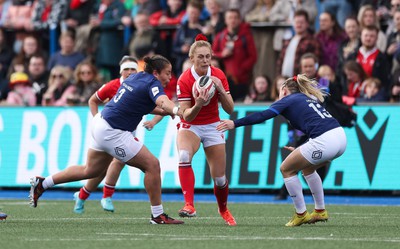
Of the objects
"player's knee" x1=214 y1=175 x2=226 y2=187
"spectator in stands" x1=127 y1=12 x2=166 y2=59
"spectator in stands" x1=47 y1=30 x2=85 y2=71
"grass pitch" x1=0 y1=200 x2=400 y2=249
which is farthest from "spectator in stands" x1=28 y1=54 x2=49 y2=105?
"player's knee" x1=214 y1=175 x2=226 y2=187

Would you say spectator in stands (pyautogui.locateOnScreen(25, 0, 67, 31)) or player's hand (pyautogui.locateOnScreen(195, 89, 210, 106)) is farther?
spectator in stands (pyautogui.locateOnScreen(25, 0, 67, 31))

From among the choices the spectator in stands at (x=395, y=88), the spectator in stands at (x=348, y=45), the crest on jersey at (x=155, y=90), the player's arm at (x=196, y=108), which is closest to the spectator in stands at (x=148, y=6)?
the spectator in stands at (x=348, y=45)

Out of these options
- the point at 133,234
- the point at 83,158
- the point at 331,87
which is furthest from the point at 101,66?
the point at 133,234

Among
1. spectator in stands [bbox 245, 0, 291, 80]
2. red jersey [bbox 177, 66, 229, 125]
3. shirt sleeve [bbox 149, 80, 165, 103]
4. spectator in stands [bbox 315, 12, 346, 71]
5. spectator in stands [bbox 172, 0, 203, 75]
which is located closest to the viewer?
shirt sleeve [bbox 149, 80, 165, 103]

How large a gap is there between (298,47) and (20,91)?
622 cm

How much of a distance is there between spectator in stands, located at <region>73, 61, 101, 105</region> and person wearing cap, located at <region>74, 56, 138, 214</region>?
5.24 metres

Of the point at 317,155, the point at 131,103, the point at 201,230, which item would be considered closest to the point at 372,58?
the point at 317,155

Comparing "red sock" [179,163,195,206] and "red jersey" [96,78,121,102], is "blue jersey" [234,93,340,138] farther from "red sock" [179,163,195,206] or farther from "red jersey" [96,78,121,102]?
"red jersey" [96,78,121,102]

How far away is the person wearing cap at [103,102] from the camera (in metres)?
15.5

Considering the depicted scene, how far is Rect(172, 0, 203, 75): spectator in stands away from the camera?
71.4 ft

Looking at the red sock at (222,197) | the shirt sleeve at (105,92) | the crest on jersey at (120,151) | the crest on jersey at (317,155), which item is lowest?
the red sock at (222,197)

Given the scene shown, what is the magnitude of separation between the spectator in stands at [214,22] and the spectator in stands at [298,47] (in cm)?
152

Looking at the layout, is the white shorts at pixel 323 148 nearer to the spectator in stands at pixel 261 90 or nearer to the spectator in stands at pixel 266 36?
the spectator in stands at pixel 261 90

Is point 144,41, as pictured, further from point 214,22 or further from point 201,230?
point 201,230
